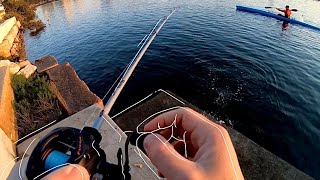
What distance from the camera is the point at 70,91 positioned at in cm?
925

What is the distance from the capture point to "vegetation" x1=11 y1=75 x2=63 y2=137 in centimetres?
764

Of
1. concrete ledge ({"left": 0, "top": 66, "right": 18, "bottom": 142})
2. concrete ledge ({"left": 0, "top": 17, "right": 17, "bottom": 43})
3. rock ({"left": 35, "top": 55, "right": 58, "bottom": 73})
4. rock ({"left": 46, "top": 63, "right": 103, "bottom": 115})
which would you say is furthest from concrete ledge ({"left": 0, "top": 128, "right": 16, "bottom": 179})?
concrete ledge ({"left": 0, "top": 17, "right": 17, "bottom": 43})

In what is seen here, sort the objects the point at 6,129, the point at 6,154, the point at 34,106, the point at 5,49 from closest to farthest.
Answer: the point at 6,154 < the point at 6,129 < the point at 34,106 < the point at 5,49

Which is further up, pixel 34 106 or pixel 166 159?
pixel 166 159

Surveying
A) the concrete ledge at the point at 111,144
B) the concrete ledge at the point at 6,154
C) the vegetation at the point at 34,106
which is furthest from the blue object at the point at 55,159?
the vegetation at the point at 34,106

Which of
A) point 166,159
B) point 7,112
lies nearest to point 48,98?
point 7,112

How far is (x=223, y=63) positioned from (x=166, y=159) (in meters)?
14.9

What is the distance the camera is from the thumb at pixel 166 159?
3.78 feet

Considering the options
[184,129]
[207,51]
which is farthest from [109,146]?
[207,51]

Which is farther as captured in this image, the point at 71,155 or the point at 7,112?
the point at 7,112

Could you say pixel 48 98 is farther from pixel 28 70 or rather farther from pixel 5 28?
pixel 5 28

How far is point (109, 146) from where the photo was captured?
589cm

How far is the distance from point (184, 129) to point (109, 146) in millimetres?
4775

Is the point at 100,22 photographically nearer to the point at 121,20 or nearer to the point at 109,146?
the point at 121,20
